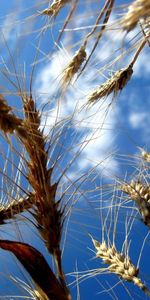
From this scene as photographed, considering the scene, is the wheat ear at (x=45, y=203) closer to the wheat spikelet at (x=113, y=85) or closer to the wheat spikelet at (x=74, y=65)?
the wheat spikelet at (x=74, y=65)

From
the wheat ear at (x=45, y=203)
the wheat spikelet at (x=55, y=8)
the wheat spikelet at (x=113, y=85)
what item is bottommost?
the wheat ear at (x=45, y=203)

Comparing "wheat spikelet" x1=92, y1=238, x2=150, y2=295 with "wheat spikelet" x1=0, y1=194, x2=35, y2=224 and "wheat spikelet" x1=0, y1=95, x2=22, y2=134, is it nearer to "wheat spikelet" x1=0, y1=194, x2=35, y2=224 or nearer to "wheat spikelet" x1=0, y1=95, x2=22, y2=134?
"wheat spikelet" x1=0, y1=194, x2=35, y2=224

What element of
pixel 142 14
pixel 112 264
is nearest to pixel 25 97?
pixel 112 264

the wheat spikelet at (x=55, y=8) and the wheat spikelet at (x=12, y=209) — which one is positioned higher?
the wheat spikelet at (x=55, y=8)

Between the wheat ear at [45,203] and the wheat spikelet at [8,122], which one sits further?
the wheat ear at [45,203]

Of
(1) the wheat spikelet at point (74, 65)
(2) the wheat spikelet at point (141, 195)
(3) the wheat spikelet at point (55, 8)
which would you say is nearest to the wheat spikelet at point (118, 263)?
(2) the wheat spikelet at point (141, 195)

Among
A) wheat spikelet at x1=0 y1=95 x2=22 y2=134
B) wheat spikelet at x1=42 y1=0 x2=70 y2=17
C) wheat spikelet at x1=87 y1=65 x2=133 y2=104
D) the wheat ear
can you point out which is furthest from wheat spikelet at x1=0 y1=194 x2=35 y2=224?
wheat spikelet at x1=42 y1=0 x2=70 y2=17

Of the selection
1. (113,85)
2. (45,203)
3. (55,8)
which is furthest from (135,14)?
(55,8)

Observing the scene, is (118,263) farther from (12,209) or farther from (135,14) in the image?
(135,14)

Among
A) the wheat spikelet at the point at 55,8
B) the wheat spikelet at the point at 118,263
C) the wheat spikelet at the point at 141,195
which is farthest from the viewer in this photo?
the wheat spikelet at the point at 55,8

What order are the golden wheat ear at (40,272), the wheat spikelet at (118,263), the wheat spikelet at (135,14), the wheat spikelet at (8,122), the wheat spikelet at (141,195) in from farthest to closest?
1. the wheat spikelet at (118,263)
2. the wheat spikelet at (141,195)
3. the golden wheat ear at (40,272)
4. the wheat spikelet at (8,122)
5. the wheat spikelet at (135,14)
